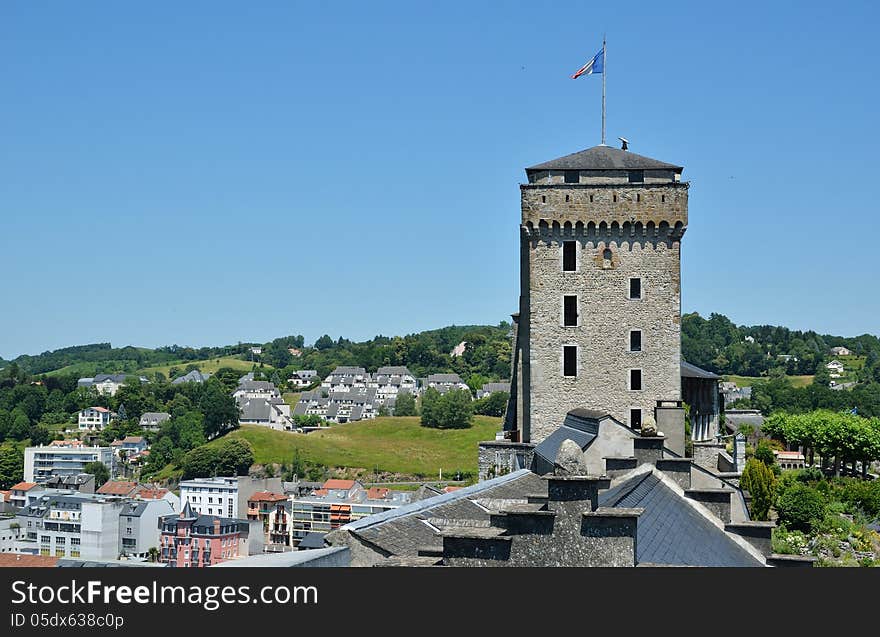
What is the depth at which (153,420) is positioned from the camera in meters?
189

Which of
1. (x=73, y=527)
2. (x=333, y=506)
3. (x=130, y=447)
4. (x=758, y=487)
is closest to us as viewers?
(x=758, y=487)

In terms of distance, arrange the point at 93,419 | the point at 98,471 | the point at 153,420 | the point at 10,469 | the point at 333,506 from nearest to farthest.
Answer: the point at 333,506, the point at 98,471, the point at 10,469, the point at 153,420, the point at 93,419

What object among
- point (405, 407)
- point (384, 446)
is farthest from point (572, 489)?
point (405, 407)

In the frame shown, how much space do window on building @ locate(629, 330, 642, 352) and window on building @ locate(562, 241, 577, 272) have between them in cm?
345

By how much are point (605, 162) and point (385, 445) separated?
118850mm

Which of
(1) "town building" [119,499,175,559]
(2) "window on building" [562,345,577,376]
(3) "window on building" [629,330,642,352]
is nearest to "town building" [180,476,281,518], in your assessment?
(1) "town building" [119,499,175,559]

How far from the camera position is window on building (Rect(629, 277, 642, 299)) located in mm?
40344

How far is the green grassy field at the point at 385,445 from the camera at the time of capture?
471 feet

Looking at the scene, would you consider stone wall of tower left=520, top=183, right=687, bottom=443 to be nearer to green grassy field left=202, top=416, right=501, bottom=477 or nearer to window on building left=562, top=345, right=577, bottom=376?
window on building left=562, top=345, right=577, bottom=376

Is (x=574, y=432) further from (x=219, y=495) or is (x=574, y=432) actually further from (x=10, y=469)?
(x=10, y=469)

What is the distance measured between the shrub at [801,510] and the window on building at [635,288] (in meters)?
14.0

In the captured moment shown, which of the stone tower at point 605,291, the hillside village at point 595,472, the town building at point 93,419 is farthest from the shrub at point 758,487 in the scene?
the town building at point 93,419

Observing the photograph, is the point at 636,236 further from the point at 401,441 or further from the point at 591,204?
the point at 401,441

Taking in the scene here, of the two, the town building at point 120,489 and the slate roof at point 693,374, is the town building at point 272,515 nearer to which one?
the town building at point 120,489
